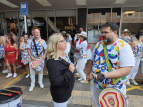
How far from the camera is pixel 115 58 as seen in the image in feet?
5.62

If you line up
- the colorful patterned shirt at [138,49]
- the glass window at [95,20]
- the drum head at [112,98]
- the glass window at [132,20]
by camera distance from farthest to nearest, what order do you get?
the glass window at [95,20]
the glass window at [132,20]
the colorful patterned shirt at [138,49]
the drum head at [112,98]

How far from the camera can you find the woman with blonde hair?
1570 mm

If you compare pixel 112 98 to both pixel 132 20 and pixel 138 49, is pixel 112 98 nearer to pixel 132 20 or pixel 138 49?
pixel 138 49

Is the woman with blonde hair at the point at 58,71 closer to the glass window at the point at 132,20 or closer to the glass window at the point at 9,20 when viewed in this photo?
the glass window at the point at 132,20

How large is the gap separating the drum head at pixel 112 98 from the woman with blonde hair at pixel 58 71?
0.56 metres

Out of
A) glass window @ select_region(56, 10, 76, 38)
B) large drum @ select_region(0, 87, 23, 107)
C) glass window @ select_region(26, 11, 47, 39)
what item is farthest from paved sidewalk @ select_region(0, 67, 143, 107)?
glass window @ select_region(26, 11, 47, 39)

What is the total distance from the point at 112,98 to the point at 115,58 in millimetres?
600

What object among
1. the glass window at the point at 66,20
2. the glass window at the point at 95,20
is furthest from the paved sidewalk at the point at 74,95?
the glass window at the point at 66,20

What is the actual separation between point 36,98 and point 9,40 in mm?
2739

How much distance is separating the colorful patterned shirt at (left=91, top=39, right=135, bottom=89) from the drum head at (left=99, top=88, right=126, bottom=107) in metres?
0.21

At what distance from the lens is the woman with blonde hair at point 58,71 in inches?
61.8

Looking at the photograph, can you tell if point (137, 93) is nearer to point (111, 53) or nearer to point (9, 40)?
point (111, 53)

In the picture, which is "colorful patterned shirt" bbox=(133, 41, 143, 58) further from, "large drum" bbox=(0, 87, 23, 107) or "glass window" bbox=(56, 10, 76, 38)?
"glass window" bbox=(56, 10, 76, 38)

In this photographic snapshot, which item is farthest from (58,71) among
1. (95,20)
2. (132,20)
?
(132,20)
